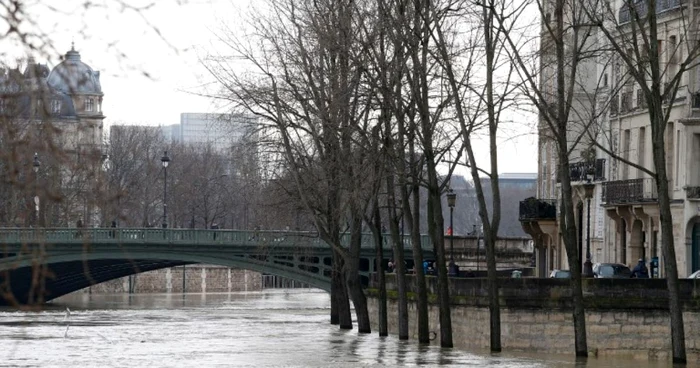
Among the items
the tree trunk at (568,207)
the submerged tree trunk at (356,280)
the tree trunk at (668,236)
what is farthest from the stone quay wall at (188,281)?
the tree trunk at (668,236)

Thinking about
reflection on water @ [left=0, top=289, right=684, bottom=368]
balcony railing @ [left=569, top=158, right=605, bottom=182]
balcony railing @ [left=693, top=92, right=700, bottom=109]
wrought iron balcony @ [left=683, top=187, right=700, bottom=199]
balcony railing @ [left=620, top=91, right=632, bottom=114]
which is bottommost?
reflection on water @ [left=0, top=289, right=684, bottom=368]

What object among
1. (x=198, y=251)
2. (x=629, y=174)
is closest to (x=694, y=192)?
(x=629, y=174)

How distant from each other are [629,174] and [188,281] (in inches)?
2796

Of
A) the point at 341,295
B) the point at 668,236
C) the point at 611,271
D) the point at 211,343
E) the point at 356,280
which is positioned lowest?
the point at 211,343

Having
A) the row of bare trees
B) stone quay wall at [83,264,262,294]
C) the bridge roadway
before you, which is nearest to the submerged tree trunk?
the row of bare trees

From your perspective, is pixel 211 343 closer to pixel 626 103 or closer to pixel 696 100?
pixel 696 100

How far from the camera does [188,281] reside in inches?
5032

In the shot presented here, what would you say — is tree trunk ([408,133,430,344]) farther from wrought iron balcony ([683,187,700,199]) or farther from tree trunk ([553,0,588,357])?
wrought iron balcony ([683,187,700,199])

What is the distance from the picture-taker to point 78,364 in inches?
1582

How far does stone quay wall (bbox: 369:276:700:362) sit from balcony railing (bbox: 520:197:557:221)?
2427 centimetres

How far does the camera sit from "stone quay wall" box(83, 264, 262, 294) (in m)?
122

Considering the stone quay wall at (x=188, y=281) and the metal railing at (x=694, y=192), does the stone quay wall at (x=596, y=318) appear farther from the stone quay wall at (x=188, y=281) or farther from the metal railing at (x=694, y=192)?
the stone quay wall at (x=188, y=281)

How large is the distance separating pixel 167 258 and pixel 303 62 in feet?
100

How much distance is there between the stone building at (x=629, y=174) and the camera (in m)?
53.2
